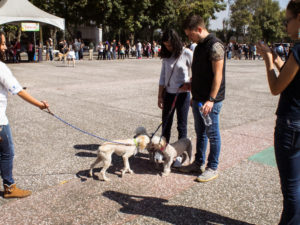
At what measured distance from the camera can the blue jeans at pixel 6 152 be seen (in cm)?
291

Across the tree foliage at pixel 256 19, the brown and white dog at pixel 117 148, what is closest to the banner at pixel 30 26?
the brown and white dog at pixel 117 148

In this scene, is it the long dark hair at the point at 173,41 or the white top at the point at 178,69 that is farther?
the white top at the point at 178,69

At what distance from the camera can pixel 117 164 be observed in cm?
416

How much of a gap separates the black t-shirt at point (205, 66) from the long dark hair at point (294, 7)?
1137mm

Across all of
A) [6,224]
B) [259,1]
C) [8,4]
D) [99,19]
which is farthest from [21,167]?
[259,1]

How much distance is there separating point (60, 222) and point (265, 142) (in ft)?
12.3

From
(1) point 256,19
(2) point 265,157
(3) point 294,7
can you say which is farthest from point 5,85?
(1) point 256,19

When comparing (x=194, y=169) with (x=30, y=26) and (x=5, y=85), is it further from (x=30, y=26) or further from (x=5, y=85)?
(x=30, y=26)

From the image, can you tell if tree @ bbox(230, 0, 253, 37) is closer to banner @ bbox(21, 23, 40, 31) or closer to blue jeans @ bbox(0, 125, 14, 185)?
banner @ bbox(21, 23, 40, 31)

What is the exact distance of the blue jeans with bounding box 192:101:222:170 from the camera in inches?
133

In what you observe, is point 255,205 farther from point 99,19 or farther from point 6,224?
point 99,19

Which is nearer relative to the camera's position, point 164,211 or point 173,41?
point 164,211

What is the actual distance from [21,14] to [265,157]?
63.1ft

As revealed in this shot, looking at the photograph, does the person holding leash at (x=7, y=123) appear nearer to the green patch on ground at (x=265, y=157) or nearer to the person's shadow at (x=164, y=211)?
the person's shadow at (x=164, y=211)
